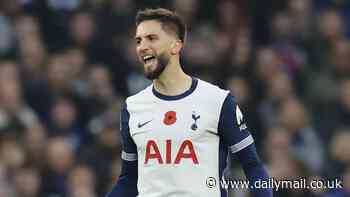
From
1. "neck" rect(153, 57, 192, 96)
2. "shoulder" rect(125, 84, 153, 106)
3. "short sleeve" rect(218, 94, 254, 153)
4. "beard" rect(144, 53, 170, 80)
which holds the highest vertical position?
"beard" rect(144, 53, 170, 80)

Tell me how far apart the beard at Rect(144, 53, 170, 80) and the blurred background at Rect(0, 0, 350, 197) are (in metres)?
3.02

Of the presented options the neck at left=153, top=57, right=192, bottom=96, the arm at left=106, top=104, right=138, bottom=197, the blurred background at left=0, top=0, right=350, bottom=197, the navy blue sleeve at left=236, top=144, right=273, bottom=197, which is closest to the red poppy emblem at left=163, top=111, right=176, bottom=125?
the neck at left=153, top=57, right=192, bottom=96

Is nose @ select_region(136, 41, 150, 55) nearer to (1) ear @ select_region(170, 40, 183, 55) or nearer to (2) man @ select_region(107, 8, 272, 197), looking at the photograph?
(2) man @ select_region(107, 8, 272, 197)

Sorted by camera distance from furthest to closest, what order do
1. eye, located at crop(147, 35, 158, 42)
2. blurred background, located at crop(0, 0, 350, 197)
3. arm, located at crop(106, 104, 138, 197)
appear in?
blurred background, located at crop(0, 0, 350, 197), arm, located at crop(106, 104, 138, 197), eye, located at crop(147, 35, 158, 42)

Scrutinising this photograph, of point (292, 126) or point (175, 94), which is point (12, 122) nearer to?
point (292, 126)

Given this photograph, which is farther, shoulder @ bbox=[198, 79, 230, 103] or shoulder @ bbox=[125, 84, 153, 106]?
shoulder @ bbox=[125, 84, 153, 106]

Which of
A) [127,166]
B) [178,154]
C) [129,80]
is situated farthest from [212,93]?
[129,80]

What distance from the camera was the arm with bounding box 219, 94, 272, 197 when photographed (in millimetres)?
5246

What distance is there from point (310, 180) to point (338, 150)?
2.73 ft

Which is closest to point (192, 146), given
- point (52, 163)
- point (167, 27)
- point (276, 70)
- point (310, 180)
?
point (167, 27)

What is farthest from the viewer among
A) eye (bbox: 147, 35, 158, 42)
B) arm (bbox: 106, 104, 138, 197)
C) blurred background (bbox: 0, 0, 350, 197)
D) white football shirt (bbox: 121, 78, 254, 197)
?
blurred background (bbox: 0, 0, 350, 197)

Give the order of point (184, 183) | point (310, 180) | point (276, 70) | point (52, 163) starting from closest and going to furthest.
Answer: point (184, 183) → point (310, 180) → point (52, 163) → point (276, 70)

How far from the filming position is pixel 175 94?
5387mm

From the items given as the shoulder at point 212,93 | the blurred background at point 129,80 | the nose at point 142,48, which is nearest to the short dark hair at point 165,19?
the nose at point 142,48
